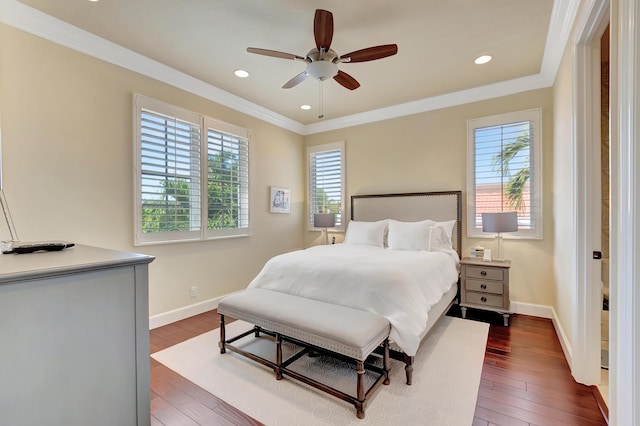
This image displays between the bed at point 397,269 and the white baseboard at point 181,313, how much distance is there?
3.73ft

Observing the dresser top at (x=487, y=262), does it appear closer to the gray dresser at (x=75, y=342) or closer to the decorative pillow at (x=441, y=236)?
the decorative pillow at (x=441, y=236)

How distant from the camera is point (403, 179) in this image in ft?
14.6

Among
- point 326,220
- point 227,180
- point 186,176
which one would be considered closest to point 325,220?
point 326,220

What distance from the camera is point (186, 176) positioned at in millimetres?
3502

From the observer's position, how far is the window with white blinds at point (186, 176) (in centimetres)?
312

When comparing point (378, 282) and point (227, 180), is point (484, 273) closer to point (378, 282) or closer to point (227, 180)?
point (378, 282)

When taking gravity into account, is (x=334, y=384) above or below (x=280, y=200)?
below

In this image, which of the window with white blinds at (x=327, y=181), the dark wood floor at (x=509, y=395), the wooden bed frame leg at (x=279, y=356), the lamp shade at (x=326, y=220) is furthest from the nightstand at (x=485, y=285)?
the wooden bed frame leg at (x=279, y=356)

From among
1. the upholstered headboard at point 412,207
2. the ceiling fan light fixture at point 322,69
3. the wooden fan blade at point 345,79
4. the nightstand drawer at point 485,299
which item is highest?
the wooden fan blade at point 345,79

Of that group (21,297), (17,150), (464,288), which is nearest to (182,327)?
(17,150)

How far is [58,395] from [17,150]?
7.69ft

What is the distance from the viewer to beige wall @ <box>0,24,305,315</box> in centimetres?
232

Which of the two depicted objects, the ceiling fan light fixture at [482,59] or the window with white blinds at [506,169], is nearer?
the ceiling fan light fixture at [482,59]

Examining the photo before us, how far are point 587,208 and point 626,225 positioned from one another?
3.74ft
